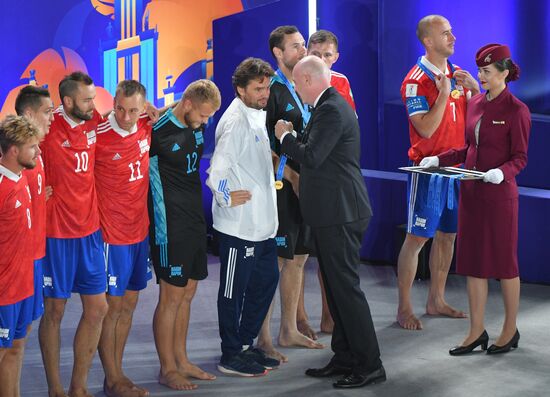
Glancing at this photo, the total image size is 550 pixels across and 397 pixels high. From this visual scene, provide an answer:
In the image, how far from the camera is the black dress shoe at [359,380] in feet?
16.2

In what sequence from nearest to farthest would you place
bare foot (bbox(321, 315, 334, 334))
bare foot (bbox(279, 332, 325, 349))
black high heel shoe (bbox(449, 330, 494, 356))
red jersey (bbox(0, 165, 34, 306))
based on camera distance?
red jersey (bbox(0, 165, 34, 306))
black high heel shoe (bbox(449, 330, 494, 356))
bare foot (bbox(279, 332, 325, 349))
bare foot (bbox(321, 315, 334, 334))

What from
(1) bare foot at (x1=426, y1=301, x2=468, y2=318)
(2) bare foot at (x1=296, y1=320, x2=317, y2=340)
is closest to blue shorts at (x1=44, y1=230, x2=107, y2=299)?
(2) bare foot at (x1=296, y1=320, x2=317, y2=340)

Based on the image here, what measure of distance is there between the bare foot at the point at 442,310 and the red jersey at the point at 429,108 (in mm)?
940

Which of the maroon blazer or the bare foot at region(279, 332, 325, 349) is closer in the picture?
the maroon blazer

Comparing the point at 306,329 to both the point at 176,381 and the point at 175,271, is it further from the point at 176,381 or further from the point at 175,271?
the point at 175,271

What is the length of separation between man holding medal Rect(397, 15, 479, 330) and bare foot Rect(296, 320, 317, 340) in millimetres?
581

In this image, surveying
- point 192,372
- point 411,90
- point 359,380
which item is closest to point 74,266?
point 192,372

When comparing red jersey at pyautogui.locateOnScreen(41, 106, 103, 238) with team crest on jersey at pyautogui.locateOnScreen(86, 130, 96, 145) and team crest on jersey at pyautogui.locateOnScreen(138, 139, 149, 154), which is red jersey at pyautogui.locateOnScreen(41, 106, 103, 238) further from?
team crest on jersey at pyautogui.locateOnScreen(138, 139, 149, 154)

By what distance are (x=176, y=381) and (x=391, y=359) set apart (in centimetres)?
122

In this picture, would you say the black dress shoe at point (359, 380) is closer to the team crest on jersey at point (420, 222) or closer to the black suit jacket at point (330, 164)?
the black suit jacket at point (330, 164)

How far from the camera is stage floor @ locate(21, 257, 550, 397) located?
494 cm

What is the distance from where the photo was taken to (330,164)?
4848mm

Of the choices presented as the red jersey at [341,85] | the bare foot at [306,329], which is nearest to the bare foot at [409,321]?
the bare foot at [306,329]

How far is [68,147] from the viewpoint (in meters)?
4.42
